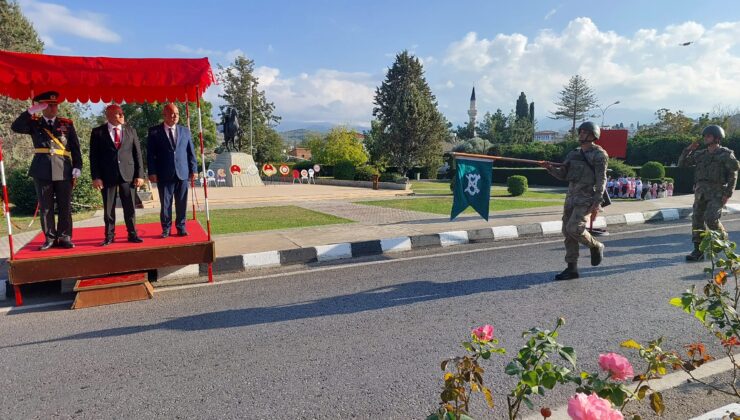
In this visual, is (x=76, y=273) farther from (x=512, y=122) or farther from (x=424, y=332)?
(x=512, y=122)

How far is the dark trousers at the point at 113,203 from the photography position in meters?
5.58

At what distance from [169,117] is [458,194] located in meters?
4.40

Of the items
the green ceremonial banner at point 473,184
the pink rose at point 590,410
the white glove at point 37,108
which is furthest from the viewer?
the green ceremonial banner at point 473,184

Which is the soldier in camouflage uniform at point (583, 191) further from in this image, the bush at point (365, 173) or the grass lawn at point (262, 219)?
the bush at point (365, 173)

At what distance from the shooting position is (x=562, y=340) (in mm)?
3641

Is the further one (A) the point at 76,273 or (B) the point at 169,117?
(B) the point at 169,117

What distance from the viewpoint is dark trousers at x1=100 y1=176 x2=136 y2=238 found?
18.3ft

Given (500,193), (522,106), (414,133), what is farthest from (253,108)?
(522,106)

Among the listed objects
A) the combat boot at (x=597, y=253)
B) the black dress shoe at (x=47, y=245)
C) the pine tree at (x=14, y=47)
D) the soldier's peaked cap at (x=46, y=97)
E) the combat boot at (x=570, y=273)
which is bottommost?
the combat boot at (x=570, y=273)

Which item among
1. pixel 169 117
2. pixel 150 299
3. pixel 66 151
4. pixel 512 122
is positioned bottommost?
pixel 150 299

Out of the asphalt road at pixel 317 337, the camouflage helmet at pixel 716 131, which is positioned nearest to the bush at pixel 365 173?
the camouflage helmet at pixel 716 131

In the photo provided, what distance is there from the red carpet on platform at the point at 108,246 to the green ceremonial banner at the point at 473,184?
155 inches

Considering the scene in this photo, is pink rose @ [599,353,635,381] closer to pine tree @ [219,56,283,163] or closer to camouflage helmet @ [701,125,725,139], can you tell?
camouflage helmet @ [701,125,725,139]

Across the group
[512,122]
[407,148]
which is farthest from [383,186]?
[512,122]
